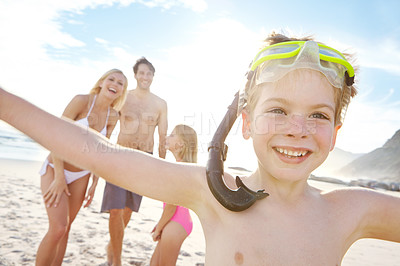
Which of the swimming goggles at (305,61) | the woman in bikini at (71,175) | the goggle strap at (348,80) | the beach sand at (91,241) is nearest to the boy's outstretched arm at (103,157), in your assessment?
the swimming goggles at (305,61)

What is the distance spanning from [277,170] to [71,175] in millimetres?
3313

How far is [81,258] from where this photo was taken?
485 cm

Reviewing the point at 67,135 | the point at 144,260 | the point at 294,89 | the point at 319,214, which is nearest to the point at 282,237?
the point at 319,214

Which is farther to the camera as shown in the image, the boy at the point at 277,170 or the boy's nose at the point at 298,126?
the boy's nose at the point at 298,126

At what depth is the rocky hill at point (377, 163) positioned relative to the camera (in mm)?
33719

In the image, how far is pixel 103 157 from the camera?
5.29ft

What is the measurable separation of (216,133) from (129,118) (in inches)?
196

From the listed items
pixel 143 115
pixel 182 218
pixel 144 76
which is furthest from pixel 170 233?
pixel 144 76

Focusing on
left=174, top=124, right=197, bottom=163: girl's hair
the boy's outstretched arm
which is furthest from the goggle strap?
left=174, top=124, right=197, bottom=163: girl's hair

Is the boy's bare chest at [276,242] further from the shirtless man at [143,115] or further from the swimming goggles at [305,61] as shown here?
the shirtless man at [143,115]

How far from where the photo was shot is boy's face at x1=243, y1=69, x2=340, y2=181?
179cm

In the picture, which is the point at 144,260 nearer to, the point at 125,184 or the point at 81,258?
the point at 81,258

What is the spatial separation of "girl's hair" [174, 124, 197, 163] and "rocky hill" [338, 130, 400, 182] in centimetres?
3254

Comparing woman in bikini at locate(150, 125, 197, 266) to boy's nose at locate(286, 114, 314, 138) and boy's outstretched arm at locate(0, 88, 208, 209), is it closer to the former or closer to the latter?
boy's outstretched arm at locate(0, 88, 208, 209)
